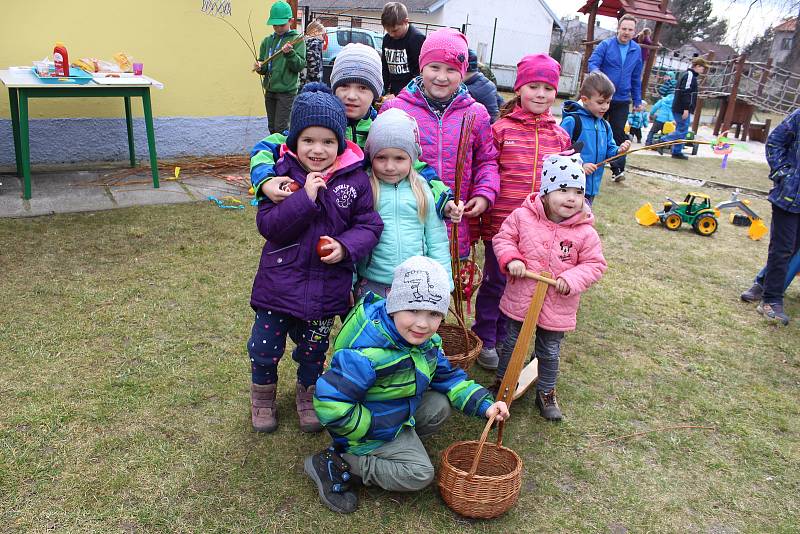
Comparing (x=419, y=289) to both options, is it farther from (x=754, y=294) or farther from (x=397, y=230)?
(x=754, y=294)

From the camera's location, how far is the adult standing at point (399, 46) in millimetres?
4641

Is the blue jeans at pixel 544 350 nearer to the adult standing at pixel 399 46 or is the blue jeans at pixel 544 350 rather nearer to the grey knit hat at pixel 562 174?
the grey knit hat at pixel 562 174

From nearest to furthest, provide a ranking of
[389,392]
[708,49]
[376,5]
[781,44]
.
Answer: [389,392] < [376,5] < [708,49] < [781,44]

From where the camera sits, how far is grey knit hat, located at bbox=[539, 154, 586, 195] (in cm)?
279

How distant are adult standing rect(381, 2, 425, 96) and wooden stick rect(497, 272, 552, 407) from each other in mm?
2635

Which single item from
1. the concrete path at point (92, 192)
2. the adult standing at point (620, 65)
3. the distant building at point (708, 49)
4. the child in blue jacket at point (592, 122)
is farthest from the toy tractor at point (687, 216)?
the distant building at point (708, 49)

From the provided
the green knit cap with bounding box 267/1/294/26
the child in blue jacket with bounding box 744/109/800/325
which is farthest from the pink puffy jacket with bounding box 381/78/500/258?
the green knit cap with bounding box 267/1/294/26

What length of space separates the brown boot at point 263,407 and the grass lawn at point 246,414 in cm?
5

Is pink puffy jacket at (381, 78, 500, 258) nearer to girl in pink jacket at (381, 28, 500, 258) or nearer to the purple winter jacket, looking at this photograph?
girl in pink jacket at (381, 28, 500, 258)

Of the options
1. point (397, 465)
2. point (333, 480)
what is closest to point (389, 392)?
point (397, 465)

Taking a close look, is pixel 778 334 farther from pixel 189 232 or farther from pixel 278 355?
pixel 189 232

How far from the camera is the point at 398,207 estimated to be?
8.70 ft

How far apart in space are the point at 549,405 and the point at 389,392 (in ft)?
3.68

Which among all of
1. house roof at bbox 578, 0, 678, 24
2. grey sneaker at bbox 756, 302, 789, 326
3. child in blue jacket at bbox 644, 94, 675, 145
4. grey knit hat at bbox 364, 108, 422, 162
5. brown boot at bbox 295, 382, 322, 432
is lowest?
grey sneaker at bbox 756, 302, 789, 326
